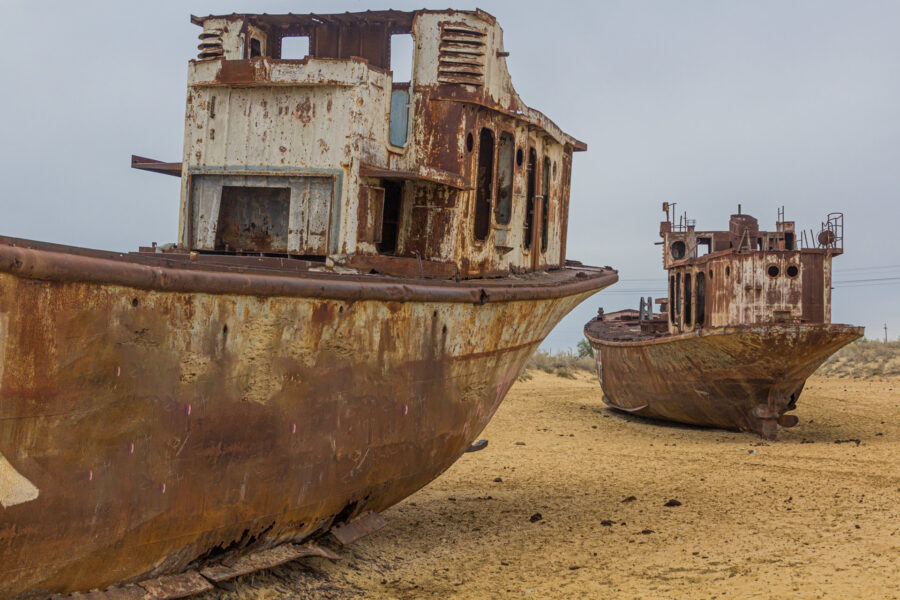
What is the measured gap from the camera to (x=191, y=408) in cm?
429

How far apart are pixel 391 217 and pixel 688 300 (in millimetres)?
Answer: 10299

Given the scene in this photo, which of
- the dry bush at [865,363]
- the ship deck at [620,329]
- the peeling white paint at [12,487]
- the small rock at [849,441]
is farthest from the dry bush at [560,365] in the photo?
the peeling white paint at [12,487]

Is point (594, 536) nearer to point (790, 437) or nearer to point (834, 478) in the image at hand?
point (834, 478)

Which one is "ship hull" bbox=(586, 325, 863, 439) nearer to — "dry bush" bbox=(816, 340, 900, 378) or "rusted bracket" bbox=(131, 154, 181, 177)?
"rusted bracket" bbox=(131, 154, 181, 177)

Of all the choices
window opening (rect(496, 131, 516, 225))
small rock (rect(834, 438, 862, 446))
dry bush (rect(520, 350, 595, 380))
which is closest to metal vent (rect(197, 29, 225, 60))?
window opening (rect(496, 131, 516, 225))

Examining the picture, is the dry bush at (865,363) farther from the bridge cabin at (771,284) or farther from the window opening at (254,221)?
the window opening at (254,221)

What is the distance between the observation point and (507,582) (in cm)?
562

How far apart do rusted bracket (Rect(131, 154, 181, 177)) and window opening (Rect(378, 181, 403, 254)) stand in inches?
66.5

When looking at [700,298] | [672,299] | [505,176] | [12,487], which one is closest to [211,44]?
[505,176]

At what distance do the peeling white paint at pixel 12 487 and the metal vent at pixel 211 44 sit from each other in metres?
4.35

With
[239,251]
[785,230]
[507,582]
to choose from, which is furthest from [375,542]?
[785,230]

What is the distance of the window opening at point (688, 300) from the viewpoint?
15.9 metres

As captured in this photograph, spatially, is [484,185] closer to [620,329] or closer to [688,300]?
[688,300]

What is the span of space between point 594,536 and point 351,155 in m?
3.47
